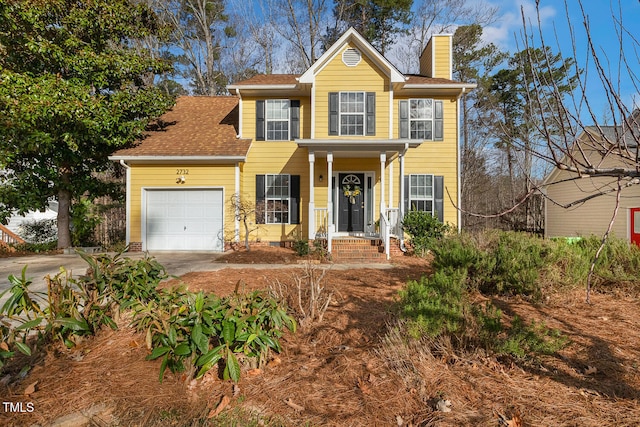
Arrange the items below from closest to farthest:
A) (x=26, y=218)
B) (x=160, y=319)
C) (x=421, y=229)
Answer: (x=160, y=319) < (x=421, y=229) < (x=26, y=218)

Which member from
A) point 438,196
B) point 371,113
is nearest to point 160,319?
point 371,113

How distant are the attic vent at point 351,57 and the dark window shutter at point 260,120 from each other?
317 cm

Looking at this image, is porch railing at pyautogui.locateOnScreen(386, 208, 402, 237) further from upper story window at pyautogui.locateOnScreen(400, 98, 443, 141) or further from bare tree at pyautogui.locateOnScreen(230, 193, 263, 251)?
bare tree at pyautogui.locateOnScreen(230, 193, 263, 251)

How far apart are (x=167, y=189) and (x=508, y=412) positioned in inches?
433

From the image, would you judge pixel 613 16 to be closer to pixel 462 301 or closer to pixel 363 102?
pixel 462 301

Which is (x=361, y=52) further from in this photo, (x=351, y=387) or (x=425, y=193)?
(x=351, y=387)

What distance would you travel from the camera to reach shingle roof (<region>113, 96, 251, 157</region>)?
10.8 metres

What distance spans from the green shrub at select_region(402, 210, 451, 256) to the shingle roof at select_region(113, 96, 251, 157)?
5.62 metres

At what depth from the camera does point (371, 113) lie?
1114 centimetres

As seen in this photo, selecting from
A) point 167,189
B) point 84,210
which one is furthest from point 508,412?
point 84,210

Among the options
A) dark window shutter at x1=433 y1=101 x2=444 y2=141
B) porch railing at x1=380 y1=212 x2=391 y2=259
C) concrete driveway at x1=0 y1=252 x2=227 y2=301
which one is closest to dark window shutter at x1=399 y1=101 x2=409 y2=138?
dark window shutter at x1=433 y1=101 x2=444 y2=141

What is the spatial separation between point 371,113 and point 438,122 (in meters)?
2.44

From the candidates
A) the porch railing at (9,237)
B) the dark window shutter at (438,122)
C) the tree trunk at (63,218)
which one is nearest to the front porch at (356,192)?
the dark window shutter at (438,122)

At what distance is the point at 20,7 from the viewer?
9.25 metres
